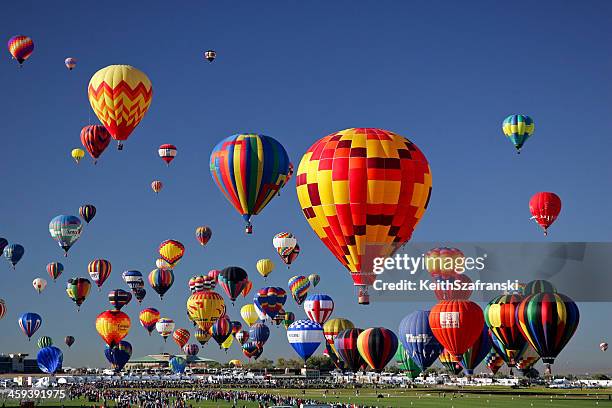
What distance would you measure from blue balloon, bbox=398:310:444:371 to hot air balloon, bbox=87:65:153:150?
103ft

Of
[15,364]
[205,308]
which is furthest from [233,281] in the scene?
[15,364]

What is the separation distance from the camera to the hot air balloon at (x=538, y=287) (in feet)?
242

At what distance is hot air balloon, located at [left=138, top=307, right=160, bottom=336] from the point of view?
114m

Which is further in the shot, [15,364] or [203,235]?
[15,364]

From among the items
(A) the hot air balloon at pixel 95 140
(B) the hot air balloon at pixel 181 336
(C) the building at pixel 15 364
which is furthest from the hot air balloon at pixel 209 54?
(C) the building at pixel 15 364

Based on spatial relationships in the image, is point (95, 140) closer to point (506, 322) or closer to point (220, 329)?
point (506, 322)

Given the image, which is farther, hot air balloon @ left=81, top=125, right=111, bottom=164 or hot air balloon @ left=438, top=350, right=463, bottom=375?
hot air balloon @ left=438, top=350, right=463, bottom=375

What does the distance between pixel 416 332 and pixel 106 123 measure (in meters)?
32.9

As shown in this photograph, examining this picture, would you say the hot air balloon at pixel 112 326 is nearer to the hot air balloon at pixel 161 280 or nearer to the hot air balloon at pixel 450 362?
the hot air balloon at pixel 161 280

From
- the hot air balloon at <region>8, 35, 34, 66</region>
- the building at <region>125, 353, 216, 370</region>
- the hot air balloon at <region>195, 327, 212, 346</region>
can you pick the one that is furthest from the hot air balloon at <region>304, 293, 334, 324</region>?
the building at <region>125, 353, 216, 370</region>

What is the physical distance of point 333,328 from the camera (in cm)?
9044

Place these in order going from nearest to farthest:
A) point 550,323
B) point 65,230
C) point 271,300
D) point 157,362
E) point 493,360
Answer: point 550,323 → point 65,230 → point 493,360 → point 271,300 → point 157,362

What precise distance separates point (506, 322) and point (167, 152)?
1299 inches

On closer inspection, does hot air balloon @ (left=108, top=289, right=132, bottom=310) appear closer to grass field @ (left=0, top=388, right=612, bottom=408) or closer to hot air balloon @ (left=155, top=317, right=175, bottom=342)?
hot air balloon @ (left=155, top=317, right=175, bottom=342)
